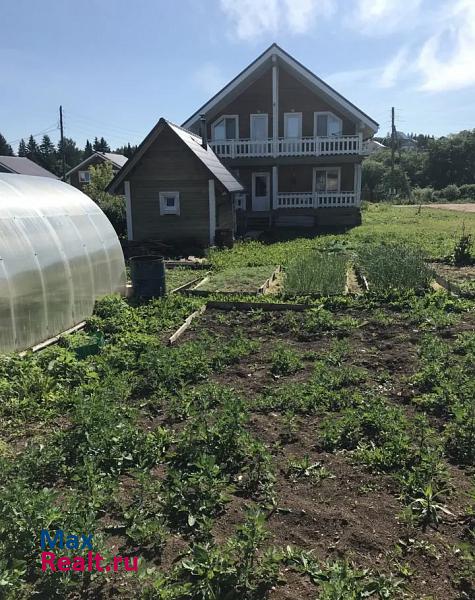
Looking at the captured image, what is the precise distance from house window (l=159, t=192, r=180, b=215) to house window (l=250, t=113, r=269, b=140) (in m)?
9.82

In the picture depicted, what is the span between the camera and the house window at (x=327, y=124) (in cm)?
2716

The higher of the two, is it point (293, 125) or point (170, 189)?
point (293, 125)

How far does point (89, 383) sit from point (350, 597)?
13.8 ft

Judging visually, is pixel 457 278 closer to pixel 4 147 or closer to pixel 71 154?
pixel 4 147

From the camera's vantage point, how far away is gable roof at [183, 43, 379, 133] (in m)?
25.6

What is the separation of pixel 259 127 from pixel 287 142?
2647 mm

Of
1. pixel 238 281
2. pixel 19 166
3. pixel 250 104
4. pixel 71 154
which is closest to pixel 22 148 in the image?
pixel 71 154

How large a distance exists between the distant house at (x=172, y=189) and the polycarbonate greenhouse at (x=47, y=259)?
30.2ft

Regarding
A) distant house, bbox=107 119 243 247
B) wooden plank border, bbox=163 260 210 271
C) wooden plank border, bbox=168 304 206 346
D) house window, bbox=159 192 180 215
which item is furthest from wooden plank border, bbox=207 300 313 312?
house window, bbox=159 192 180 215

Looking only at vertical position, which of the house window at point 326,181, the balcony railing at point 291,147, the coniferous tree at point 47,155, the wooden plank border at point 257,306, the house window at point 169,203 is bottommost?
the wooden plank border at point 257,306

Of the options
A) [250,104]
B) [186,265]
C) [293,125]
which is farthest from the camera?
[250,104]

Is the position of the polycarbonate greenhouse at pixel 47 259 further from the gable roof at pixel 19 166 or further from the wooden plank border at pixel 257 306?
the gable roof at pixel 19 166

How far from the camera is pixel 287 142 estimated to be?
26.2 m

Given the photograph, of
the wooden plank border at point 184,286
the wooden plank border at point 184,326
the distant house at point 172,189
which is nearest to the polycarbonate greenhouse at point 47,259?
the wooden plank border at point 184,286
